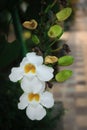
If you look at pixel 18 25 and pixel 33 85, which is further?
pixel 18 25

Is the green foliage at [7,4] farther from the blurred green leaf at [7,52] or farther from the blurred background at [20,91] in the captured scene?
the blurred green leaf at [7,52]

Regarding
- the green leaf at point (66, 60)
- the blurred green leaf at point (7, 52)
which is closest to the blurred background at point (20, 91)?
the blurred green leaf at point (7, 52)

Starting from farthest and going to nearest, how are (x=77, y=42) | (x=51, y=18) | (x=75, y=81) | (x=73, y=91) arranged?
(x=77, y=42) < (x=75, y=81) < (x=73, y=91) < (x=51, y=18)

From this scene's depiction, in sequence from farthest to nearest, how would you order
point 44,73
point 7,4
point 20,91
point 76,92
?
point 76,92, point 20,91, point 7,4, point 44,73

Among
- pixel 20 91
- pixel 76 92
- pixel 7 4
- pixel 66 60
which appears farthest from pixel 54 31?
pixel 76 92

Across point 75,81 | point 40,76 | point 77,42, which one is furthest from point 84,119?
point 77,42

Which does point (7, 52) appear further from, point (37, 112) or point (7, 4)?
point (37, 112)

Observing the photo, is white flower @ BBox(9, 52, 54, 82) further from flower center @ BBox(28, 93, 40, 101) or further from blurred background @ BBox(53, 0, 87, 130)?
blurred background @ BBox(53, 0, 87, 130)

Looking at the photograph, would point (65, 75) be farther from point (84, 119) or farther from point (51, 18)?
point (84, 119)
